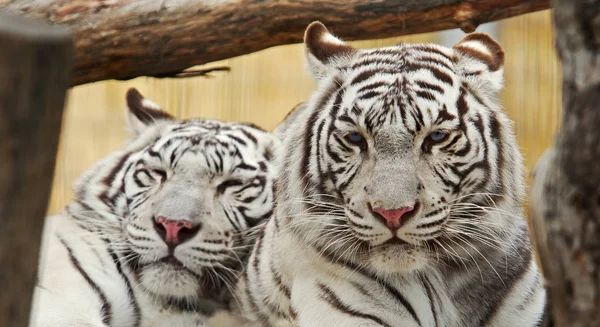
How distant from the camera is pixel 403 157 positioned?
2717mm

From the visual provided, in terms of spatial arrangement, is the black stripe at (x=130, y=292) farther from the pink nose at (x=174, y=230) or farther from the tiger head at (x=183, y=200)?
the pink nose at (x=174, y=230)

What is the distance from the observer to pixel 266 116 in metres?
6.23

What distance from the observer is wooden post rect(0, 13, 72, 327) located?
5.01ft

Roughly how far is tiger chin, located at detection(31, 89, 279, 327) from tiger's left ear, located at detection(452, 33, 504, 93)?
116 centimetres

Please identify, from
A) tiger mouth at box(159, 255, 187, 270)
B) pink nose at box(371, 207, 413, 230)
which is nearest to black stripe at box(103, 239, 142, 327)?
tiger mouth at box(159, 255, 187, 270)

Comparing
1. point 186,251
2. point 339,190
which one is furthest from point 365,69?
point 186,251

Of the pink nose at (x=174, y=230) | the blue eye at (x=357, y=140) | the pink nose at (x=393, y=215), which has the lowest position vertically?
the pink nose at (x=174, y=230)

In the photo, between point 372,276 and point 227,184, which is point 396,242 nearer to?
point 372,276

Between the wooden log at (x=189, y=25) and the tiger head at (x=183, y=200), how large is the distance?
363mm

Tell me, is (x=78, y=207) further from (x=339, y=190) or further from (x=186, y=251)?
(x=339, y=190)

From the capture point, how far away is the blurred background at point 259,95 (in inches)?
238

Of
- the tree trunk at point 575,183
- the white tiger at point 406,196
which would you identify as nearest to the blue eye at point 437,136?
the white tiger at point 406,196

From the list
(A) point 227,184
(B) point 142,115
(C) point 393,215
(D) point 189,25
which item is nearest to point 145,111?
(B) point 142,115

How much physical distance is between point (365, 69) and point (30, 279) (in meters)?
1.66
